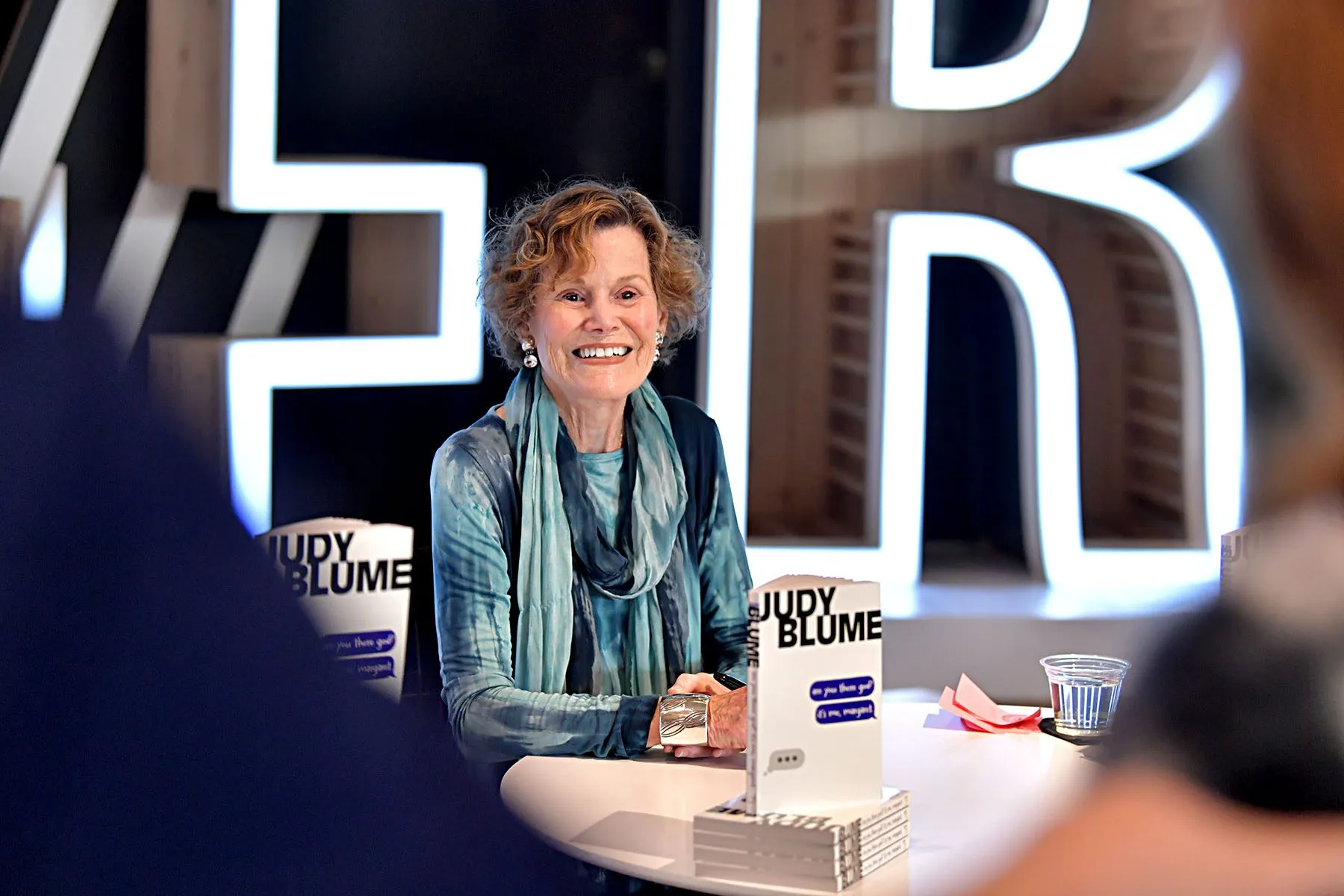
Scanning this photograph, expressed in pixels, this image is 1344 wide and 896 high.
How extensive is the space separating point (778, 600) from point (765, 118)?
315 centimetres

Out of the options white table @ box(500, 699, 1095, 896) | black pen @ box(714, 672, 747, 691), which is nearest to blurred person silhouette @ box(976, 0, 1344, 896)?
white table @ box(500, 699, 1095, 896)

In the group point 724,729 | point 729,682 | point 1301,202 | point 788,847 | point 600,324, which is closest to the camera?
point 1301,202

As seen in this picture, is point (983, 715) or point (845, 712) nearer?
point (845, 712)

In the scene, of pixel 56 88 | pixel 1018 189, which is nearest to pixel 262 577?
pixel 56 88

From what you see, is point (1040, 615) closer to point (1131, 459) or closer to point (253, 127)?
point (1131, 459)

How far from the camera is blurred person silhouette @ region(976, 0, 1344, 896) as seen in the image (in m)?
0.27

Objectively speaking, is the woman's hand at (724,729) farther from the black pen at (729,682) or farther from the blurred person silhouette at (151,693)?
the blurred person silhouette at (151,693)

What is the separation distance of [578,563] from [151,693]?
1.75 m

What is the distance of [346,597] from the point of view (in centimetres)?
49

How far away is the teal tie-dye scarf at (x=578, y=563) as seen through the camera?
2080 millimetres

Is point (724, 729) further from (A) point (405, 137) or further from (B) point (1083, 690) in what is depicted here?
(A) point (405, 137)

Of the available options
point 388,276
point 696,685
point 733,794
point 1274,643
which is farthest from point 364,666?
→ point 388,276

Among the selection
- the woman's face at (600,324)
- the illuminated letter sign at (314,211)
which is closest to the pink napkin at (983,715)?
the woman's face at (600,324)

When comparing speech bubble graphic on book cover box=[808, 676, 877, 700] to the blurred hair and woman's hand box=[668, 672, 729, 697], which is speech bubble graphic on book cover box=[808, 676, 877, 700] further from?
the blurred hair
